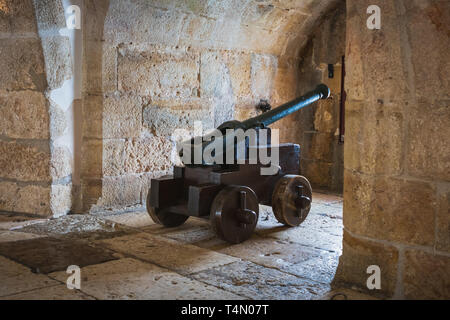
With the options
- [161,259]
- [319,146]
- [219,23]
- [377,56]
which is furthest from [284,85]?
[377,56]

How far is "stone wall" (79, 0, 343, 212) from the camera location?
4.29 meters

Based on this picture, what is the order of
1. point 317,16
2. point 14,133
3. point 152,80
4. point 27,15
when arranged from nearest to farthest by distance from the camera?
point 27,15 < point 14,133 < point 152,80 < point 317,16

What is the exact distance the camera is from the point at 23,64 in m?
4.06

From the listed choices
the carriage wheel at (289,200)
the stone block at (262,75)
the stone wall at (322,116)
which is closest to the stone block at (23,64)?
the carriage wheel at (289,200)

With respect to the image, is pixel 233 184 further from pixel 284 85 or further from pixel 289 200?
pixel 284 85

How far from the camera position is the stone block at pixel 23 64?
158 inches

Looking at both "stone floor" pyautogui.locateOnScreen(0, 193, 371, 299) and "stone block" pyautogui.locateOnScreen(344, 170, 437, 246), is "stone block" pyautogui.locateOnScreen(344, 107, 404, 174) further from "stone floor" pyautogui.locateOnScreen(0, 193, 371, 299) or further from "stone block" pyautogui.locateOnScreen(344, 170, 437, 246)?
"stone floor" pyautogui.locateOnScreen(0, 193, 371, 299)

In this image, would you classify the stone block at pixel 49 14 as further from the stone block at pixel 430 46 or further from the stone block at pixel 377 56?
the stone block at pixel 430 46

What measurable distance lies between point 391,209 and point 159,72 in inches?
113

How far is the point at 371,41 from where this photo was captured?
2.38m

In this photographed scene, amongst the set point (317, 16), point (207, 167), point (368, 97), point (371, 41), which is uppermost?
point (317, 16)

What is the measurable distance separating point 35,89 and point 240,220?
204cm

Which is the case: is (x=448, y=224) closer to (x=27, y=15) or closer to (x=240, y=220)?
(x=240, y=220)
